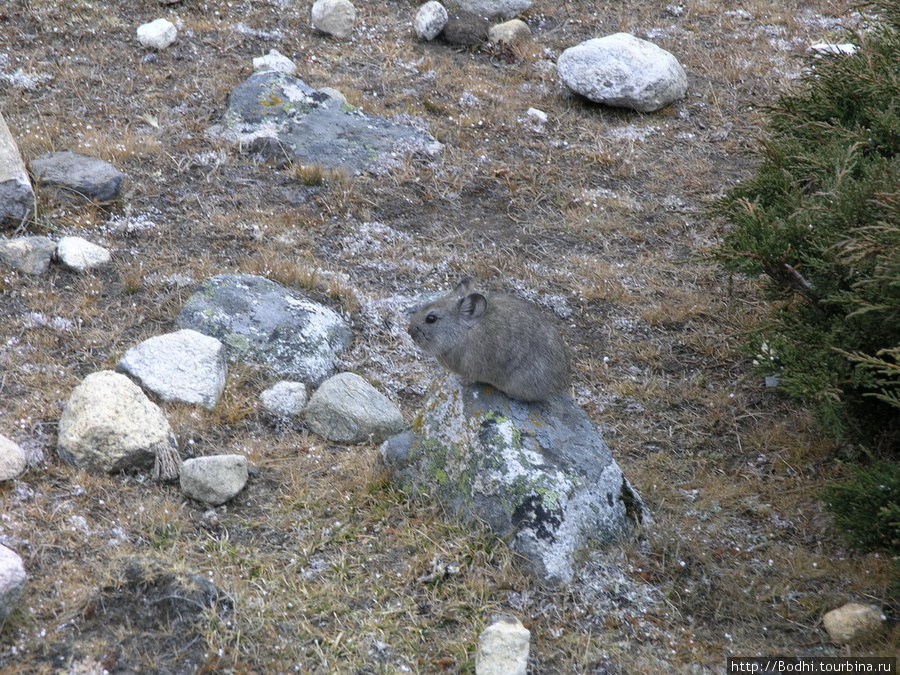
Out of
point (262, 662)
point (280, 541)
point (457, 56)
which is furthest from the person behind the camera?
point (457, 56)

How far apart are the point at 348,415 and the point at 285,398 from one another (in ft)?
1.91

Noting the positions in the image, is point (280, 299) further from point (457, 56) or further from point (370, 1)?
point (370, 1)

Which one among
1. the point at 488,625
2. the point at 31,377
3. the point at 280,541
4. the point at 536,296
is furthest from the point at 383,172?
the point at 488,625

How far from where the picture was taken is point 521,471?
541cm

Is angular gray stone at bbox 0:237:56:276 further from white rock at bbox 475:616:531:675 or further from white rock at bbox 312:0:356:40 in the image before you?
white rock at bbox 312:0:356:40

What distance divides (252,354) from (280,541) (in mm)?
2282

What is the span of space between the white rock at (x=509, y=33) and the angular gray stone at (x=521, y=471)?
27.7 ft

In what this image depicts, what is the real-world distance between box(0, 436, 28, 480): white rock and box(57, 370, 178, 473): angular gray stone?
0.26m

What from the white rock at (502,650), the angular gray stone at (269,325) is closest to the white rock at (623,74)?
the angular gray stone at (269,325)

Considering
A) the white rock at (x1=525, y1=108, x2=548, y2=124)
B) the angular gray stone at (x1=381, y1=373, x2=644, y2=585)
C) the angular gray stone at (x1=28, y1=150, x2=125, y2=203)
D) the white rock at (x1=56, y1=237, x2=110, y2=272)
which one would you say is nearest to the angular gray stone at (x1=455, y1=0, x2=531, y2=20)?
the white rock at (x1=525, y1=108, x2=548, y2=124)

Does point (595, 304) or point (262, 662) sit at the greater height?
point (262, 662)

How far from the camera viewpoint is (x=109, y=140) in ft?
32.2

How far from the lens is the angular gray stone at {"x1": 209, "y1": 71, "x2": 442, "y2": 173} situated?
10.1m

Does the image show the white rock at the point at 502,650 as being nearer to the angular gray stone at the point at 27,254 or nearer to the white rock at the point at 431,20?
the angular gray stone at the point at 27,254
